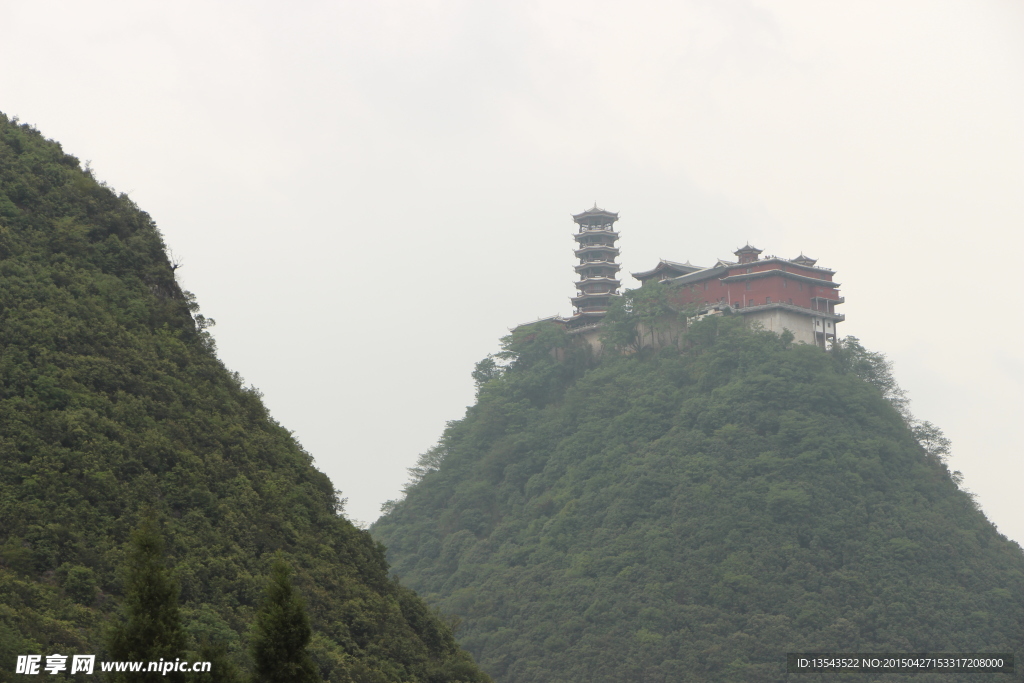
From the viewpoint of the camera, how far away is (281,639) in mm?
12945

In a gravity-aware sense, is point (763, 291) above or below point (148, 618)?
above

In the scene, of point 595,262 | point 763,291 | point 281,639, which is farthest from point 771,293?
point 281,639

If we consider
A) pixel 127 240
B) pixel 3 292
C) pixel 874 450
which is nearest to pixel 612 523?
pixel 874 450

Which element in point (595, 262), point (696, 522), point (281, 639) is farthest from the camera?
point (595, 262)

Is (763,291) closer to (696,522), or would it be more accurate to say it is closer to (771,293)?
(771,293)

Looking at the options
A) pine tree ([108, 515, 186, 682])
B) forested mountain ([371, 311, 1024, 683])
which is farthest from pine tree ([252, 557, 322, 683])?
forested mountain ([371, 311, 1024, 683])

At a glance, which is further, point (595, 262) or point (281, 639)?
point (595, 262)

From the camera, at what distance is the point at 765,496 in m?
54.8

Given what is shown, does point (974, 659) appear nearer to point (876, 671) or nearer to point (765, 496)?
point (876, 671)

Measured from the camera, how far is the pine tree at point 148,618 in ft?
40.6

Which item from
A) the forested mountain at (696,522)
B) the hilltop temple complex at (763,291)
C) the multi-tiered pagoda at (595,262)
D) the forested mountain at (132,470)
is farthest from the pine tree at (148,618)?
the multi-tiered pagoda at (595,262)

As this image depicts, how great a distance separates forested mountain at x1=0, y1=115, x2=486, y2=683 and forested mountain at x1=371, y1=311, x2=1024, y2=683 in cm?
2596

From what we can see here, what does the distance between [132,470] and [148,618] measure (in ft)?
31.1

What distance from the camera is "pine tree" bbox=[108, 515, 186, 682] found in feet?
40.6
